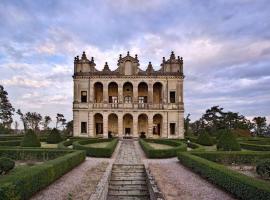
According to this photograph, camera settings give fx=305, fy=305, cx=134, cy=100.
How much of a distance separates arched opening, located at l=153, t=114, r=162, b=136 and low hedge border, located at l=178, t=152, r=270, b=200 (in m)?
32.6

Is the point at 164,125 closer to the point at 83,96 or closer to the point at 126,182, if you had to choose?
the point at 83,96

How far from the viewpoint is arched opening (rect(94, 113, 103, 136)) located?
4788cm

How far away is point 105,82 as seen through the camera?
46.4 meters

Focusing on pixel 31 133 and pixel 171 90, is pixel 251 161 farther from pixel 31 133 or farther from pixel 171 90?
pixel 171 90

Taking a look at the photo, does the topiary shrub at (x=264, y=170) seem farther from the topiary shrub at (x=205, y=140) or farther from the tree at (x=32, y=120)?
the tree at (x=32, y=120)

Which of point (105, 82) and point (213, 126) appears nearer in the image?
point (105, 82)

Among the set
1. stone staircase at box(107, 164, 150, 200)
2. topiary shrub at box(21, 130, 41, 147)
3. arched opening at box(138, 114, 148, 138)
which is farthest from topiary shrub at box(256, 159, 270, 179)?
arched opening at box(138, 114, 148, 138)

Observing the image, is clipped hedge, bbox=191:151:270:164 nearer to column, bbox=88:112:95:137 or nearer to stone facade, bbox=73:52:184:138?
stone facade, bbox=73:52:184:138

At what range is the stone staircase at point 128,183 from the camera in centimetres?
1338

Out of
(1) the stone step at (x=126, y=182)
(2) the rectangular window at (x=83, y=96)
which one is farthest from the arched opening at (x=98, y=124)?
(1) the stone step at (x=126, y=182)

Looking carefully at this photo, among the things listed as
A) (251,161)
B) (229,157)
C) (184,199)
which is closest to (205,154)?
(229,157)

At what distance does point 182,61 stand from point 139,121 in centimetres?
1161

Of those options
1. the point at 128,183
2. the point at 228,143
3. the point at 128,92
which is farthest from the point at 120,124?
the point at 128,183

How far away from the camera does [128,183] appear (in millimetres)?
14680
